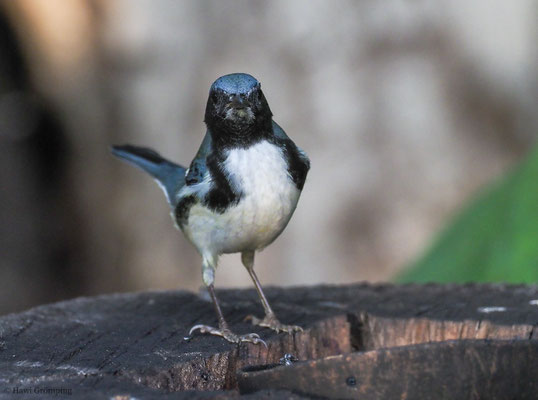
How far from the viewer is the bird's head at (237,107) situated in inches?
154

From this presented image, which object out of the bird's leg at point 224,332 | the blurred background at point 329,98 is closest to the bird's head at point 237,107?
the bird's leg at point 224,332

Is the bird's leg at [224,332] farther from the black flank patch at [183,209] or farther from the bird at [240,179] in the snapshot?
the black flank patch at [183,209]

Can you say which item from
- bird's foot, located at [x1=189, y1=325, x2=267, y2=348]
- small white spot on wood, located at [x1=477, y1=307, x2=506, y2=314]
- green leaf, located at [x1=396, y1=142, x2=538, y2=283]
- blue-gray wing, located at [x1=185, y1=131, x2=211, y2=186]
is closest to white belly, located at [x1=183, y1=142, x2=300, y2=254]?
blue-gray wing, located at [x1=185, y1=131, x2=211, y2=186]

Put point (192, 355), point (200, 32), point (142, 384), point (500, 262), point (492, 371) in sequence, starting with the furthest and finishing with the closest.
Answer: point (200, 32) < point (500, 262) < point (192, 355) < point (142, 384) < point (492, 371)

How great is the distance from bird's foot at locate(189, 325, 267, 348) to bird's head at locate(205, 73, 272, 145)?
2.80 ft

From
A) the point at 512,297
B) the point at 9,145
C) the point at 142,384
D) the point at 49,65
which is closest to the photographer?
the point at 142,384

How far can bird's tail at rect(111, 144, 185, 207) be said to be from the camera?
478cm

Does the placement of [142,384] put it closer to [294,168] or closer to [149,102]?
[294,168]

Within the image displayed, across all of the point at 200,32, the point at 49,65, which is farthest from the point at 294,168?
the point at 49,65

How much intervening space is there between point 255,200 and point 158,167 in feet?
4.20

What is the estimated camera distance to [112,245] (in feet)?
27.3

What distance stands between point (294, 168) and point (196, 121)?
366 centimetres

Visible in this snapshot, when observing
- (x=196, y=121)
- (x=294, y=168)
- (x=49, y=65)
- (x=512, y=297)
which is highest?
(x=49, y=65)

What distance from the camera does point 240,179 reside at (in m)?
4.00
